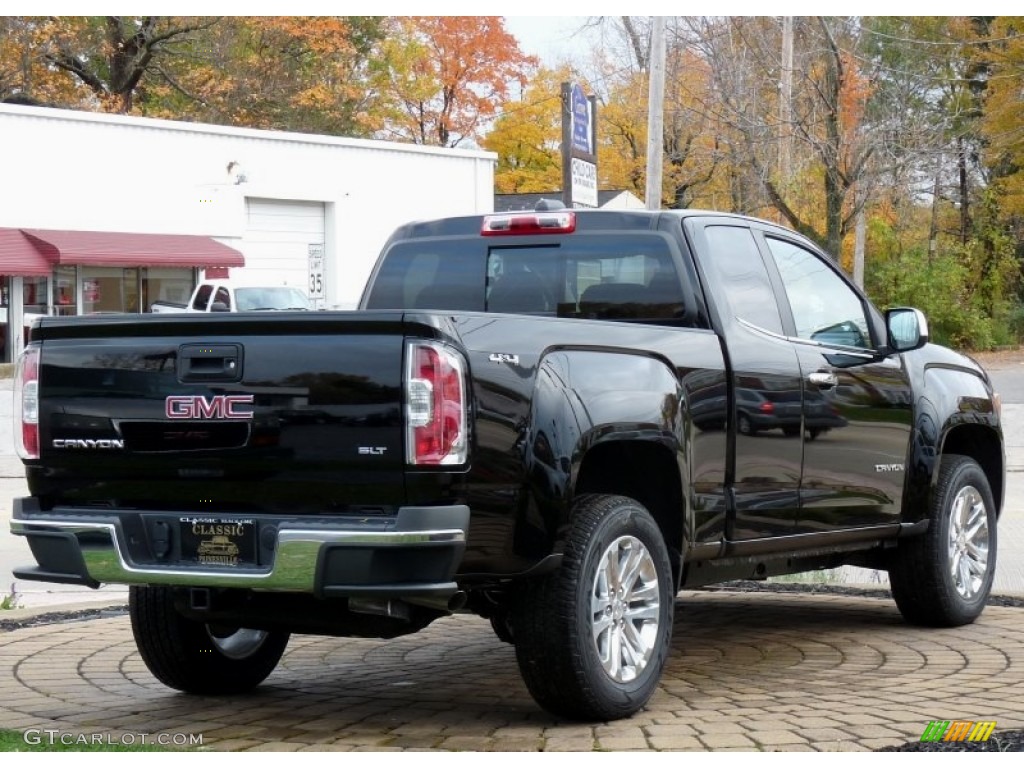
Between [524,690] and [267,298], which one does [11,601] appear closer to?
[524,690]

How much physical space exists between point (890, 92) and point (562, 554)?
38.6 metres

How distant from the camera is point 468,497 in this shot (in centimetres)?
525

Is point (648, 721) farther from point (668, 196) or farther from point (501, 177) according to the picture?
point (501, 177)

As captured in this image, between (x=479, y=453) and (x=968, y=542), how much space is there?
4012mm

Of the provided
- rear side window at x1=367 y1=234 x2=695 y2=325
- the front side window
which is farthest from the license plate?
the front side window

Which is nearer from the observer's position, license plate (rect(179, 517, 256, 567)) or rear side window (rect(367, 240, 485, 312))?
license plate (rect(179, 517, 256, 567))

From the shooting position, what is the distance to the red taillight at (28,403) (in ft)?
19.2

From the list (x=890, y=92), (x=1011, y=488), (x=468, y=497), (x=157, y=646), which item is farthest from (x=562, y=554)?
(x=890, y=92)

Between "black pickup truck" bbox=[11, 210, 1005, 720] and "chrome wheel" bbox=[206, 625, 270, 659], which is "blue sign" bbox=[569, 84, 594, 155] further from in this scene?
"chrome wheel" bbox=[206, 625, 270, 659]

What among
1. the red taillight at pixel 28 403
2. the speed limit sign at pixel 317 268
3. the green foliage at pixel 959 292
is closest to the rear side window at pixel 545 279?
the red taillight at pixel 28 403

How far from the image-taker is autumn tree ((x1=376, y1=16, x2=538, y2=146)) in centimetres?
6331

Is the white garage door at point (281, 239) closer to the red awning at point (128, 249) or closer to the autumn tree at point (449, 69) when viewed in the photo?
the red awning at point (128, 249)

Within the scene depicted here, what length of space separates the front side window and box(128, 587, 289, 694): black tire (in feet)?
8.94

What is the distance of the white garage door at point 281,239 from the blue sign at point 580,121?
29108 millimetres
